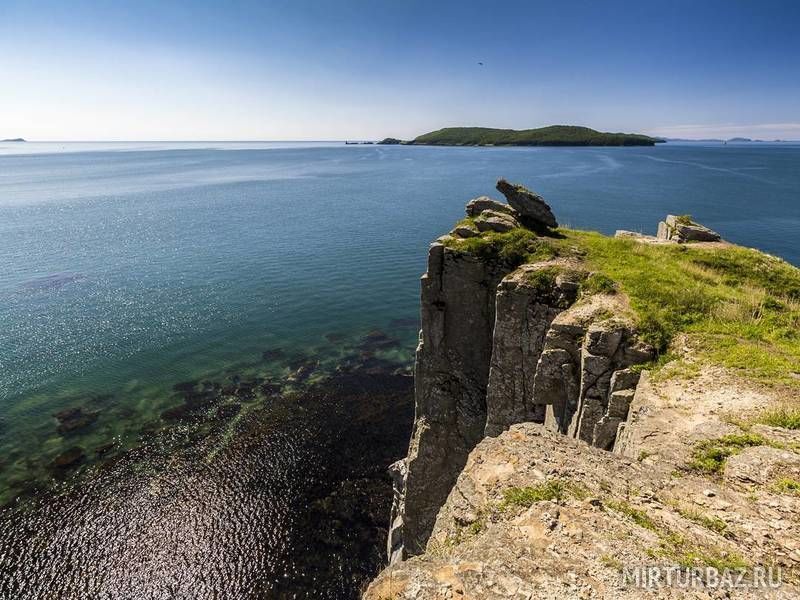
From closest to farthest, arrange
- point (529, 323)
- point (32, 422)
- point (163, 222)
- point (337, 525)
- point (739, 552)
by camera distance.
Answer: point (739, 552), point (529, 323), point (337, 525), point (32, 422), point (163, 222)

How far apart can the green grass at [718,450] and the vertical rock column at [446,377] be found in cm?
1305

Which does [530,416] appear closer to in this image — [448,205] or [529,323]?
[529,323]

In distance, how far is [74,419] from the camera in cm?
4112

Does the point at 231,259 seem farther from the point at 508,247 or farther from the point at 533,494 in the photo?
the point at 533,494

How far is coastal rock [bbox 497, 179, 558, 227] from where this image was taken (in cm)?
2656

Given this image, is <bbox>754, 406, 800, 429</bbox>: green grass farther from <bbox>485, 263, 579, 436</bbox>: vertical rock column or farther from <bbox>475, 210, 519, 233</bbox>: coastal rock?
<bbox>475, 210, 519, 233</bbox>: coastal rock

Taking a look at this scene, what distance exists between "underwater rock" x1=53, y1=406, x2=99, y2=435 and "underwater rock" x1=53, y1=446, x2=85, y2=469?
9.34ft

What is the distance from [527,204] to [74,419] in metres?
45.3

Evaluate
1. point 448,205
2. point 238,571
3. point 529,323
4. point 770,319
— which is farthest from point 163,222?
point 770,319

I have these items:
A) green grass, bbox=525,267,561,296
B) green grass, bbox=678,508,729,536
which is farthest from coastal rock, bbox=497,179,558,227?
green grass, bbox=678,508,729,536

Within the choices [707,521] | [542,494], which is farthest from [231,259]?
[707,521]

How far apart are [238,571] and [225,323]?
33.4m

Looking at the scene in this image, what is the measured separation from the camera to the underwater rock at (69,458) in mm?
36469

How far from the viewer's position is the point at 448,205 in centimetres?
10638
